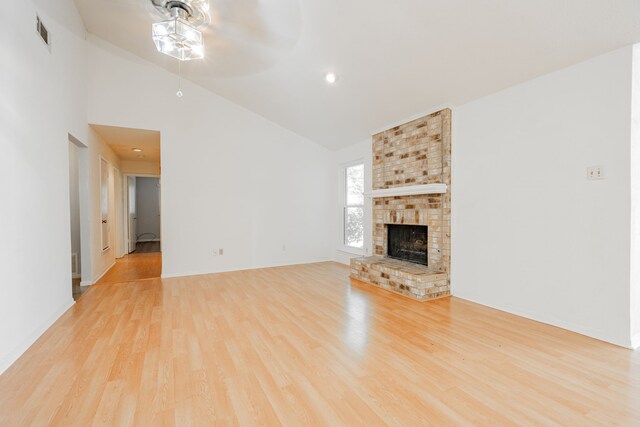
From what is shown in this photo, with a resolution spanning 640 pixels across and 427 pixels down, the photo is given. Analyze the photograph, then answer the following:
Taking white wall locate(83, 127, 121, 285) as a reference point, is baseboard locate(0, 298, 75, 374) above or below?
below

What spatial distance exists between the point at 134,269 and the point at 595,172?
6662 mm

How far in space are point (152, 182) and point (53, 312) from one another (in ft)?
27.7

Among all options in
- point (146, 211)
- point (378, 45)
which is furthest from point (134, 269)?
point (378, 45)

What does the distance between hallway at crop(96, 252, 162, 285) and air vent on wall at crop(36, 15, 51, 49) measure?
316 cm

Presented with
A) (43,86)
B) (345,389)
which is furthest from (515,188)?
(43,86)

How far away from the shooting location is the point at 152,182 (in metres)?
10.3

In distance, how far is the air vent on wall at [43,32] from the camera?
8.77 ft

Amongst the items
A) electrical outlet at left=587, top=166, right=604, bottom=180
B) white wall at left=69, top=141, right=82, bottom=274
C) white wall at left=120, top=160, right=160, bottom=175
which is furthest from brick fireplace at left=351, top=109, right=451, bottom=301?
white wall at left=120, top=160, right=160, bottom=175

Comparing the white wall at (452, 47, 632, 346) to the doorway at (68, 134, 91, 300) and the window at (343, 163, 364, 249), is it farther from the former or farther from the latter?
the doorway at (68, 134, 91, 300)

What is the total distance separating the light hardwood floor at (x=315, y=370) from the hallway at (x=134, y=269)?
1482mm

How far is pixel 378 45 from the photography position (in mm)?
3016

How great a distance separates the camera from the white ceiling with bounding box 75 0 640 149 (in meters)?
2.29

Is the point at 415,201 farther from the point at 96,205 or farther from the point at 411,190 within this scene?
the point at 96,205

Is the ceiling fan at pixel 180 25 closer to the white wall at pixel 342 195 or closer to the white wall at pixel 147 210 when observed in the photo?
the white wall at pixel 342 195
